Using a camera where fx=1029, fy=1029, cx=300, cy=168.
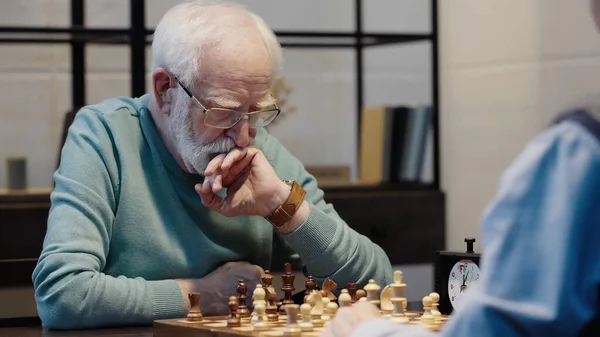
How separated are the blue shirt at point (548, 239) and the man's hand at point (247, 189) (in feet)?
4.52

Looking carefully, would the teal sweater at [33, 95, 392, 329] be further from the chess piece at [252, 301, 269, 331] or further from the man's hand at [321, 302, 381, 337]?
the man's hand at [321, 302, 381, 337]

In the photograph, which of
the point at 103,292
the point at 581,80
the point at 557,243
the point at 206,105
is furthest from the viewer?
the point at 581,80

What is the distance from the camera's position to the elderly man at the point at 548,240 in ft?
3.13

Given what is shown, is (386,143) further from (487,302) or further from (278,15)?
(487,302)

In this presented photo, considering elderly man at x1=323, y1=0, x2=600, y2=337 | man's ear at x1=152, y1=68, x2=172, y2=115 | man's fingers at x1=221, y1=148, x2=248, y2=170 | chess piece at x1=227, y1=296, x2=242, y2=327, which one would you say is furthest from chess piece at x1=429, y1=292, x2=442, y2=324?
elderly man at x1=323, y1=0, x2=600, y2=337

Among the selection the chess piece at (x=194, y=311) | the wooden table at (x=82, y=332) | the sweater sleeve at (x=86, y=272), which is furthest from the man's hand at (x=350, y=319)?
the sweater sleeve at (x=86, y=272)

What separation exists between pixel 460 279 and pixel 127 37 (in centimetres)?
247

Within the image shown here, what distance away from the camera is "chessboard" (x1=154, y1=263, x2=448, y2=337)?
5.69ft

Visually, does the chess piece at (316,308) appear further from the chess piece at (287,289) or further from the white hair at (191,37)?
the white hair at (191,37)

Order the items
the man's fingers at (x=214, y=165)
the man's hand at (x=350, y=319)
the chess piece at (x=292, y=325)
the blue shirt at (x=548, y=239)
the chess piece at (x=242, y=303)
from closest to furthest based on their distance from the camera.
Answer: the blue shirt at (x=548, y=239) → the man's hand at (x=350, y=319) → the chess piece at (x=292, y=325) → the chess piece at (x=242, y=303) → the man's fingers at (x=214, y=165)

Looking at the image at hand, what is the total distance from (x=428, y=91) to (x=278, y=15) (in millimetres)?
775

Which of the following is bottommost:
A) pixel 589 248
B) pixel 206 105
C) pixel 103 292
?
pixel 103 292

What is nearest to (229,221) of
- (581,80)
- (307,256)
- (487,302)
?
(307,256)

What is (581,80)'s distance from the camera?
377cm
